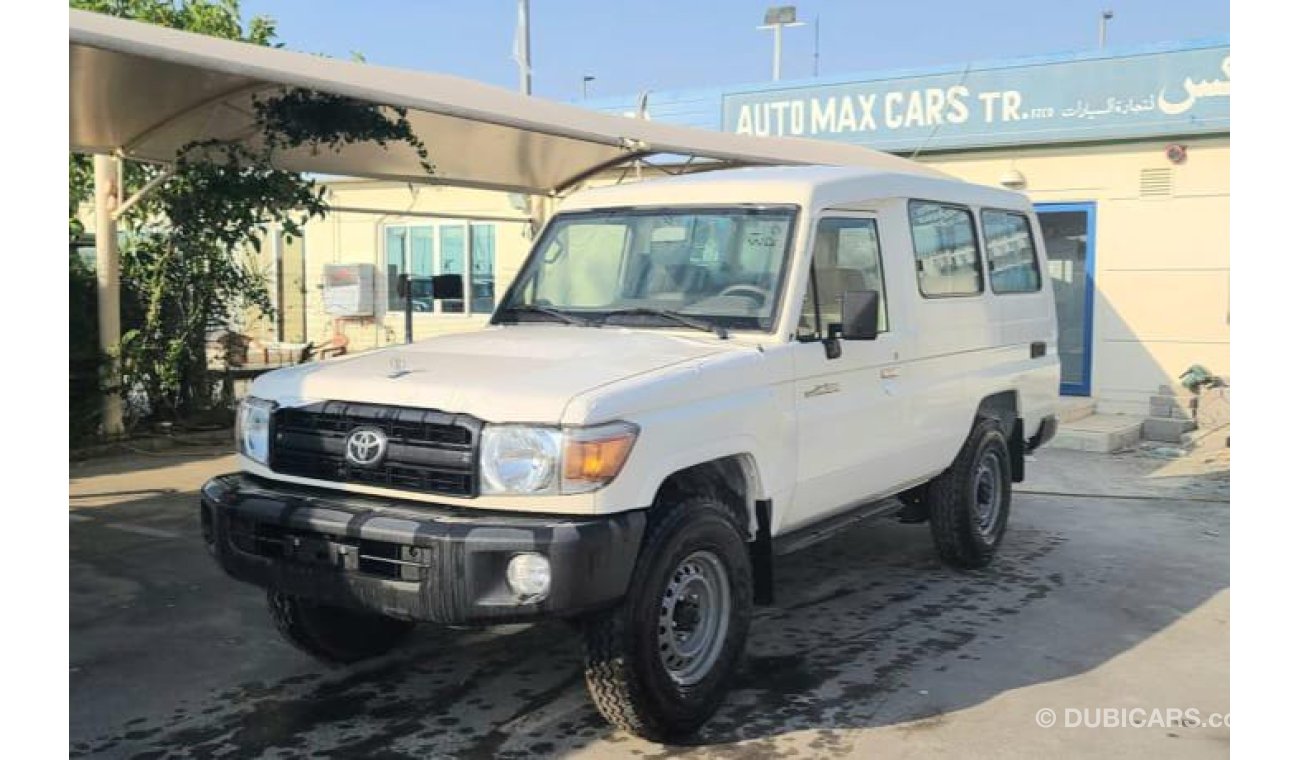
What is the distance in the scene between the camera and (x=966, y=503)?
21.5 ft

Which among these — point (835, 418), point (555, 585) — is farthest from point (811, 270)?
point (555, 585)

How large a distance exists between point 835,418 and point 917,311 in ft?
3.74

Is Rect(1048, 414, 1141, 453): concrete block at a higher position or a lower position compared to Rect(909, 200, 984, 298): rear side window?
lower

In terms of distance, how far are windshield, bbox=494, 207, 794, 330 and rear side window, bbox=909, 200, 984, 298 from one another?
4.04 ft

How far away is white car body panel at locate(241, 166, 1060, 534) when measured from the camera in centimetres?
390

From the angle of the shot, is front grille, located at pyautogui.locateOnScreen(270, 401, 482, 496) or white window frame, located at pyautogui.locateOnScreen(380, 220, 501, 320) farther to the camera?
white window frame, located at pyautogui.locateOnScreen(380, 220, 501, 320)

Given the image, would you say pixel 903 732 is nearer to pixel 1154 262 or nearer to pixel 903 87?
pixel 1154 262

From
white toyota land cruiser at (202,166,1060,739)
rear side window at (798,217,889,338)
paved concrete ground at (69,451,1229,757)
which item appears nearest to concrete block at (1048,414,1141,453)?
paved concrete ground at (69,451,1229,757)

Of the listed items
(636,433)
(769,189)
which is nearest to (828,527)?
(769,189)

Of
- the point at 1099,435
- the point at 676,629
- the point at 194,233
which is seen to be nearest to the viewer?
the point at 676,629

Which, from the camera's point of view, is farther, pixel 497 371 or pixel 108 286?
pixel 108 286

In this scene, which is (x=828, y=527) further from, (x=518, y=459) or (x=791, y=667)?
(x=518, y=459)

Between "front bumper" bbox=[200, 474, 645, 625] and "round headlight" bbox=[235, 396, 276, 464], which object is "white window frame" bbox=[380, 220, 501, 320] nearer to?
"round headlight" bbox=[235, 396, 276, 464]

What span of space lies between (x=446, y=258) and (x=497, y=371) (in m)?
14.7
